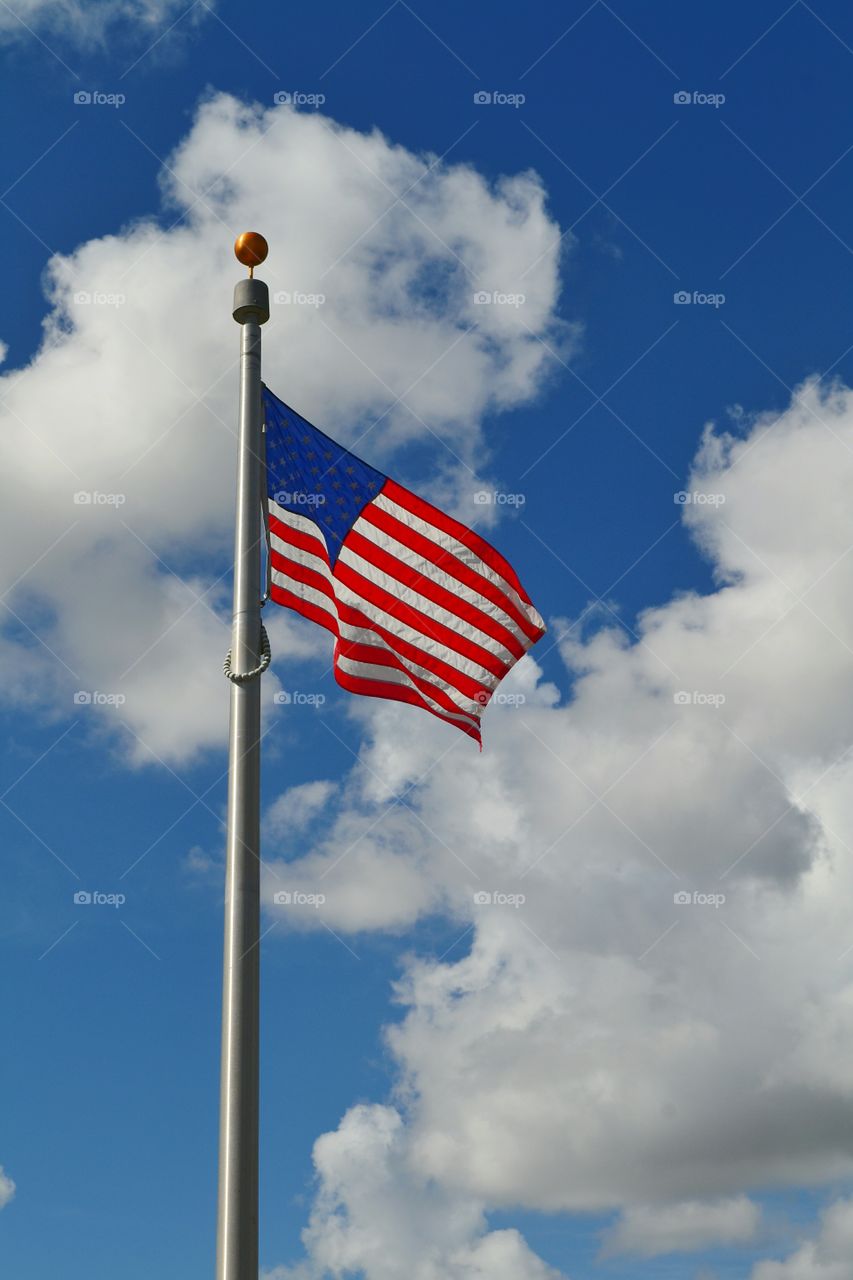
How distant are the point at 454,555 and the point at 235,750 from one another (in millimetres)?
5873

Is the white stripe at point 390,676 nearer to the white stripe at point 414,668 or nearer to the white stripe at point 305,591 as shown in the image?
the white stripe at point 414,668

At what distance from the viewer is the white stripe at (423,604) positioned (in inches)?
697

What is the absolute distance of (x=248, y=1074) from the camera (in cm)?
1241

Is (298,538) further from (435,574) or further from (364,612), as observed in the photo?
(435,574)

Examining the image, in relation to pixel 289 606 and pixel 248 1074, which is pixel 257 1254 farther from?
pixel 289 606

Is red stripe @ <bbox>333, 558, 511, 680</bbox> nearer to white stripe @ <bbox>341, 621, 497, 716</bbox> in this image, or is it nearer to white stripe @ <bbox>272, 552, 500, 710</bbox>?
white stripe @ <bbox>272, 552, 500, 710</bbox>

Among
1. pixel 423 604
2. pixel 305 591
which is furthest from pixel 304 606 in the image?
pixel 423 604

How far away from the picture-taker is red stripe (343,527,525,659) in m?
17.8

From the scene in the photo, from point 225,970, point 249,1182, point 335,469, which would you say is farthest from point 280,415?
point 249,1182

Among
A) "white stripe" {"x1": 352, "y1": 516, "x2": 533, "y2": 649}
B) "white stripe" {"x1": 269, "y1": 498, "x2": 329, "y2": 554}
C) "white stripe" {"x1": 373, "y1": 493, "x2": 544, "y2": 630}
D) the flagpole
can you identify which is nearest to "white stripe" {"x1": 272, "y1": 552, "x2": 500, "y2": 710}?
"white stripe" {"x1": 269, "y1": 498, "x2": 329, "y2": 554}

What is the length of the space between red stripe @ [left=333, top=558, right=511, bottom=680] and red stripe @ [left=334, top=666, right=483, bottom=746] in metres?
0.86

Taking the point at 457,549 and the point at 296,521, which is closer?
the point at 296,521

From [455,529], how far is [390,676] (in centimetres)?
240

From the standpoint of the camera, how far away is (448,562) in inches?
731
